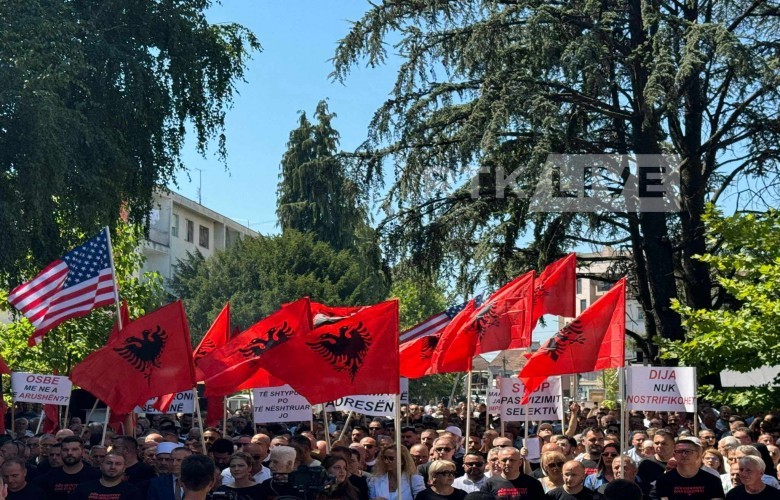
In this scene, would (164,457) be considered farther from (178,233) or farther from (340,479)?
(178,233)

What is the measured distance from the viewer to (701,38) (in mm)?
22234

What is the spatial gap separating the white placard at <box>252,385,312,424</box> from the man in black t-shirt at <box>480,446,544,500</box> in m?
5.86

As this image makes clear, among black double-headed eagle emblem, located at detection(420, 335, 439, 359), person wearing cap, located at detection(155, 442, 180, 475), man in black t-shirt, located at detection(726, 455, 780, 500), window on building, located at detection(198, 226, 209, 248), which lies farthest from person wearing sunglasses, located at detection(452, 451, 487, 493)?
window on building, located at detection(198, 226, 209, 248)

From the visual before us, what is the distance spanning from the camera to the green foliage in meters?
32.4

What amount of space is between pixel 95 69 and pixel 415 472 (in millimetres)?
13112

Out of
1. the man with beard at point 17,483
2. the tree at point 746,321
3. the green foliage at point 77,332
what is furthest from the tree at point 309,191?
the man with beard at point 17,483

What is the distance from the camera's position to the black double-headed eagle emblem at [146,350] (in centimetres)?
1181

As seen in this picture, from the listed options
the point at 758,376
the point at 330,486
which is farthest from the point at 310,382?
the point at 758,376

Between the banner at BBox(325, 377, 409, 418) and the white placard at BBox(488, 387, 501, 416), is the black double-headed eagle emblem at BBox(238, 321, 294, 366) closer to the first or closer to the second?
the banner at BBox(325, 377, 409, 418)

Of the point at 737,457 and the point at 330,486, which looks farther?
the point at 737,457

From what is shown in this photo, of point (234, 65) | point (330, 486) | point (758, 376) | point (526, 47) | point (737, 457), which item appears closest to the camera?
point (330, 486)

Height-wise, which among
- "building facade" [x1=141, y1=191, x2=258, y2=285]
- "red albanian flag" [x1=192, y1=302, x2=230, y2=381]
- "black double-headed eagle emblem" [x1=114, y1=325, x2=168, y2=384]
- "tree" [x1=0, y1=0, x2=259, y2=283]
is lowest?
"black double-headed eagle emblem" [x1=114, y1=325, x2=168, y2=384]

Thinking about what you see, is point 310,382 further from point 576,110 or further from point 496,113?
point 576,110

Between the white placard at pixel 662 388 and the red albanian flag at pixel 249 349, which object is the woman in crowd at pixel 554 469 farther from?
the white placard at pixel 662 388
